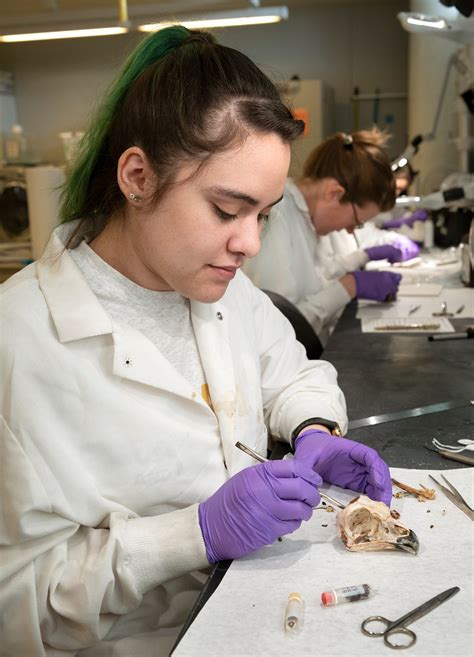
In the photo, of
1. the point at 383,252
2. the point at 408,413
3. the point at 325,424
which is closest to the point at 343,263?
the point at 383,252

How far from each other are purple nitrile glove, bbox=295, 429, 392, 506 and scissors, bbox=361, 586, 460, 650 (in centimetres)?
27

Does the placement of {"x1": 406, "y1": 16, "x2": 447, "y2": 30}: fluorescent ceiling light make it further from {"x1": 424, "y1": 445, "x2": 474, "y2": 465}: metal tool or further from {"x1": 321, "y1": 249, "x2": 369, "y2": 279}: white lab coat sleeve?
{"x1": 424, "y1": 445, "x2": 474, "y2": 465}: metal tool

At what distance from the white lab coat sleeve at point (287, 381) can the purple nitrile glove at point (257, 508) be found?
1.20ft

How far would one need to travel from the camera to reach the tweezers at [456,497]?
1.10 meters

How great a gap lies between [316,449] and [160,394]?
11.8 inches

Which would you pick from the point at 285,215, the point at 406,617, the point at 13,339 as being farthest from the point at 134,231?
the point at 285,215

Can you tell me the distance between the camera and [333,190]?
2.92 meters

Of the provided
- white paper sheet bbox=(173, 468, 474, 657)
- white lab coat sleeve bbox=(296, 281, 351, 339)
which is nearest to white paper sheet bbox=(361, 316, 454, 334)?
white lab coat sleeve bbox=(296, 281, 351, 339)

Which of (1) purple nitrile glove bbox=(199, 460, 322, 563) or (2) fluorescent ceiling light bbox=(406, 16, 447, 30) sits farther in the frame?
(2) fluorescent ceiling light bbox=(406, 16, 447, 30)

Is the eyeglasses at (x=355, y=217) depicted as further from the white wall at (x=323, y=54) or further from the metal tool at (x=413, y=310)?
the white wall at (x=323, y=54)

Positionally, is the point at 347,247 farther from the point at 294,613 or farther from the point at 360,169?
the point at 294,613

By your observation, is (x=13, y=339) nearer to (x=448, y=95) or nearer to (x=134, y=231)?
(x=134, y=231)

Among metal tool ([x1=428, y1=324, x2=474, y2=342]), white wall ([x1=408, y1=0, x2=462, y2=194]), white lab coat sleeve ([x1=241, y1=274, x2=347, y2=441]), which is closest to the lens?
white lab coat sleeve ([x1=241, y1=274, x2=347, y2=441])

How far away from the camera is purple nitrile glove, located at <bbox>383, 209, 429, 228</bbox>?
188 inches
